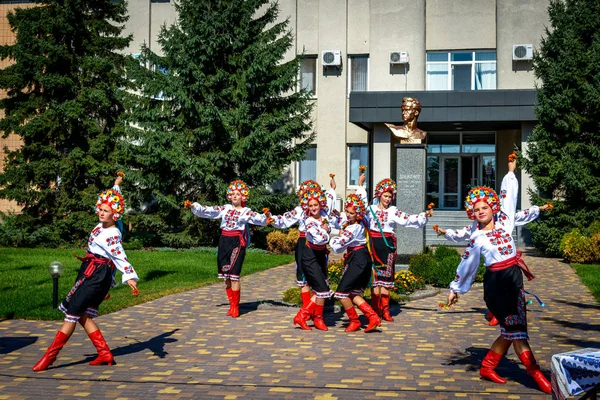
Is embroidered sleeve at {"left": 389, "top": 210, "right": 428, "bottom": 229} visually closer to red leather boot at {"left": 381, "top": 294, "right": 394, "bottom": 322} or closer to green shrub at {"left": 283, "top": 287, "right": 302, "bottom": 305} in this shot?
red leather boot at {"left": 381, "top": 294, "right": 394, "bottom": 322}

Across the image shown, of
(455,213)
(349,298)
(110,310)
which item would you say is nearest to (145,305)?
(110,310)

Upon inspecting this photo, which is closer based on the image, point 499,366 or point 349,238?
point 499,366

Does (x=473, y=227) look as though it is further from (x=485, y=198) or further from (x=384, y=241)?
(x=384, y=241)

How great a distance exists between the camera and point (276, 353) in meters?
8.72

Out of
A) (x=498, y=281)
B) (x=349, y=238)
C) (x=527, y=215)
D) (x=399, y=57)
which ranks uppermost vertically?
(x=399, y=57)

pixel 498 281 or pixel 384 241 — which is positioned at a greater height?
pixel 384 241

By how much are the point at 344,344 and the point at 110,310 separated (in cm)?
470

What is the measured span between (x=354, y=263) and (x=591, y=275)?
8969mm

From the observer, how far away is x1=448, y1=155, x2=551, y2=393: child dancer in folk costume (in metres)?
7.17

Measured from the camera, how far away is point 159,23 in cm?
3159

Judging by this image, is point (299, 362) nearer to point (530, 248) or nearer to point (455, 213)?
point (530, 248)

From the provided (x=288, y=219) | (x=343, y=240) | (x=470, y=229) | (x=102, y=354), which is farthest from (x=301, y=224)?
(x=102, y=354)

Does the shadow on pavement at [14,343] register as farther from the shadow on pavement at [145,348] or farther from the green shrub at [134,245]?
the green shrub at [134,245]

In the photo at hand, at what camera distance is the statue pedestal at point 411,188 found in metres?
18.2
